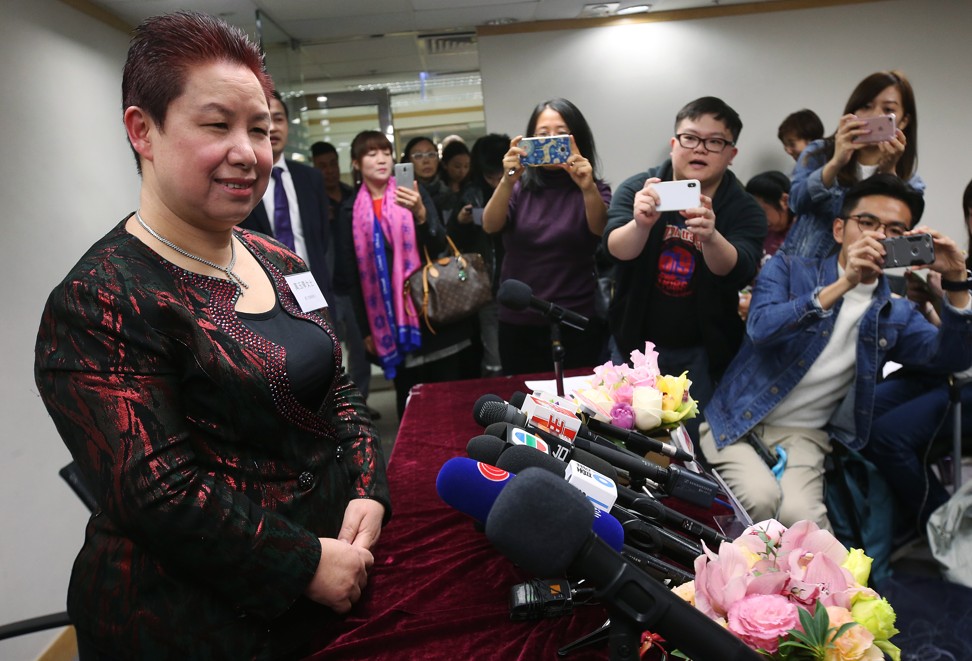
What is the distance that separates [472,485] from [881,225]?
175 centimetres

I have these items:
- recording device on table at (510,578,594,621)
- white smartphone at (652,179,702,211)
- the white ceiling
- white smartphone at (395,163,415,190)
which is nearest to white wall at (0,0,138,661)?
the white ceiling

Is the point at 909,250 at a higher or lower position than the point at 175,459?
higher

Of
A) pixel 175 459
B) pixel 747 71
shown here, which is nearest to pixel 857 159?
pixel 175 459

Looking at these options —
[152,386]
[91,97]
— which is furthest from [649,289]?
[91,97]

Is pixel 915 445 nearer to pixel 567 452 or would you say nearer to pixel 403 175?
pixel 567 452

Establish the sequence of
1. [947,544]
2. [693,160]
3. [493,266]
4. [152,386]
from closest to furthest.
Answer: [152,386] < [947,544] < [693,160] < [493,266]

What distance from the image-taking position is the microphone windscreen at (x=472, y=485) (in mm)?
773

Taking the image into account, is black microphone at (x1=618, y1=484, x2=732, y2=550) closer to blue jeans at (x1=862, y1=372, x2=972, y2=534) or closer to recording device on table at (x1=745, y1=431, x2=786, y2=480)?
recording device on table at (x1=745, y1=431, x2=786, y2=480)

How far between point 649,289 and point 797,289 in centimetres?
45

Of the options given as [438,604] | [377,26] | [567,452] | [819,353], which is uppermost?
[377,26]

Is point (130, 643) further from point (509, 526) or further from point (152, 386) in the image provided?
point (509, 526)

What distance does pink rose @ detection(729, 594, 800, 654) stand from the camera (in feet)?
2.21

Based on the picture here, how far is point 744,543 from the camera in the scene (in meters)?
0.80

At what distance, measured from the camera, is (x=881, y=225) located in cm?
194
